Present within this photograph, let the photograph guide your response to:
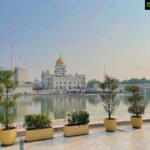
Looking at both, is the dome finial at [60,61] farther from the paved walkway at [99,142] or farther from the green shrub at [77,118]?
the green shrub at [77,118]

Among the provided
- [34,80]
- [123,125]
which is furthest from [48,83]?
[123,125]

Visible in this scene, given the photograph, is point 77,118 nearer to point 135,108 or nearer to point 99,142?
point 99,142

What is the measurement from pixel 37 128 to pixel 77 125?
1.23m

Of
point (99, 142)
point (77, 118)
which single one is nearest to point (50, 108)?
point (77, 118)

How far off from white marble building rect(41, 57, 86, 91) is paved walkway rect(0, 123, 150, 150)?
219ft

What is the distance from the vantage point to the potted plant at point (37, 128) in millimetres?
6074

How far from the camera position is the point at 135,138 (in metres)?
6.26

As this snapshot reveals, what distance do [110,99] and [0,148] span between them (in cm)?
412

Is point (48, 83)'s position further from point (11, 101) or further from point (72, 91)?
point (11, 101)

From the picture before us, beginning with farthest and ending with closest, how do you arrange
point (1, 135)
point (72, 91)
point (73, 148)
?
1. point (72, 91)
2. point (1, 135)
3. point (73, 148)

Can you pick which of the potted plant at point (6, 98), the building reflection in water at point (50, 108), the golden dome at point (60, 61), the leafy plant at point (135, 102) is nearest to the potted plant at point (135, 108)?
the leafy plant at point (135, 102)

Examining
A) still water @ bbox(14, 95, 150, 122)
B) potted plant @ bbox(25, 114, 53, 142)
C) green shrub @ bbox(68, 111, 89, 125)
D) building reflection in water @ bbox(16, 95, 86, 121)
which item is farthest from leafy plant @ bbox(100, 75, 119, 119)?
building reflection in water @ bbox(16, 95, 86, 121)

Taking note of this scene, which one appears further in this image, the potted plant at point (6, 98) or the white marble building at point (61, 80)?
the white marble building at point (61, 80)

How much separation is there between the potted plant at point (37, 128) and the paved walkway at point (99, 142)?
21cm
